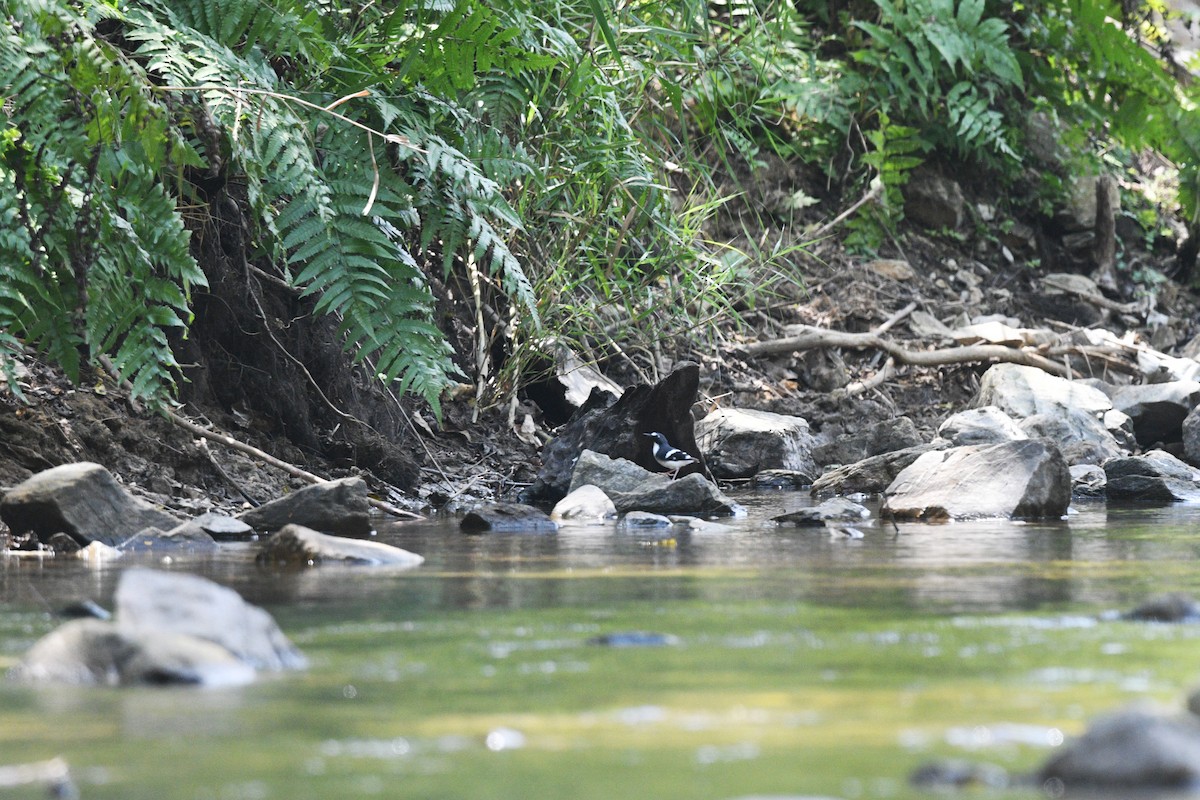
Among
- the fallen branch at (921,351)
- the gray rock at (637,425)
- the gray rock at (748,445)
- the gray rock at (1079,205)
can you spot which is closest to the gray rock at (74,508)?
the gray rock at (637,425)

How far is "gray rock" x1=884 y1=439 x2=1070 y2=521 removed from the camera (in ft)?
16.2

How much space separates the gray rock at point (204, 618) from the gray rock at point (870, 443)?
533cm

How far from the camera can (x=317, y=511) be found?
4.30 metres

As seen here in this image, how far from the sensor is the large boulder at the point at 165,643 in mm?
1794

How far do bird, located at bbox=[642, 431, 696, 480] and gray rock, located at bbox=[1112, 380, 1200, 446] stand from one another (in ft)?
10.4

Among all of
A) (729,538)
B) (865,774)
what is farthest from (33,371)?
(865,774)

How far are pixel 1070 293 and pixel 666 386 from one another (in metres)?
5.47

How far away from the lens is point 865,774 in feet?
4.31

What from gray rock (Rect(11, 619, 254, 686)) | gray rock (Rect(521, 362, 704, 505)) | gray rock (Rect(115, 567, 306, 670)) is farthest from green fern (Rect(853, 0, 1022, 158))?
gray rock (Rect(11, 619, 254, 686))

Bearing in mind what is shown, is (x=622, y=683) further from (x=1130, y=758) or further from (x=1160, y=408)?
(x=1160, y=408)

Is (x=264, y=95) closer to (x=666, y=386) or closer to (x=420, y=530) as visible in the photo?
(x=420, y=530)

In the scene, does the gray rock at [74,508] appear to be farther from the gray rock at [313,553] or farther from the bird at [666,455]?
the bird at [666,455]

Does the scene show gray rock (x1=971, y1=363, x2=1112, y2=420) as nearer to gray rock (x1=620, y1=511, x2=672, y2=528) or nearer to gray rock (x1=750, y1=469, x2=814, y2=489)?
gray rock (x1=750, y1=469, x2=814, y2=489)

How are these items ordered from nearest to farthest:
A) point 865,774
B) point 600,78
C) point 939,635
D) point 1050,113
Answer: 1. point 865,774
2. point 939,635
3. point 600,78
4. point 1050,113
